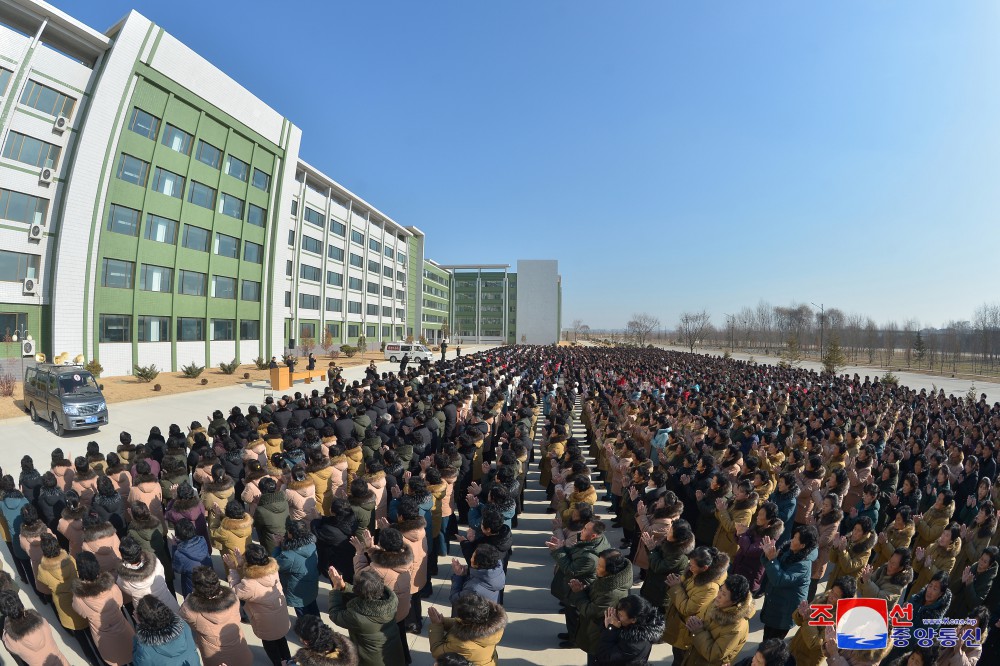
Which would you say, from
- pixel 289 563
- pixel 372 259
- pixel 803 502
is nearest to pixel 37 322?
pixel 289 563

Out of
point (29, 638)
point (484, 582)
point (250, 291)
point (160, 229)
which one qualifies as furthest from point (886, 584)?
point (250, 291)

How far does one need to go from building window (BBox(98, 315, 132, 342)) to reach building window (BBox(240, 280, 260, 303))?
8.29 m

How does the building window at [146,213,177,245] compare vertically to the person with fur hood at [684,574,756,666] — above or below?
above

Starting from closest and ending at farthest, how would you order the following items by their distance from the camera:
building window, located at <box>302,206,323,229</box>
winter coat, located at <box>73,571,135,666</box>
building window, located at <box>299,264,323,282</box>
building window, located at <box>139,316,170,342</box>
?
winter coat, located at <box>73,571,135,666</box> → building window, located at <box>139,316,170,342</box> → building window, located at <box>299,264,323,282</box> → building window, located at <box>302,206,323,229</box>

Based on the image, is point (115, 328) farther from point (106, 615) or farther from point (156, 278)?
point (106, 615)

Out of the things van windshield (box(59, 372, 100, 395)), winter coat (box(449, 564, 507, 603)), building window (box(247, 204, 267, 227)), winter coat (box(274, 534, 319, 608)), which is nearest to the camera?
winter coat (box(449, 564, 507, 603))

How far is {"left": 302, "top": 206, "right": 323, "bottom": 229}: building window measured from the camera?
140 feet

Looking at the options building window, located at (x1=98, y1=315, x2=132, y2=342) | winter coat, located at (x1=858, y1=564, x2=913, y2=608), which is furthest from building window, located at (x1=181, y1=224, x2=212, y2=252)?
winter coat, located at (x1=858, y1=564, x2=913, y2=608)

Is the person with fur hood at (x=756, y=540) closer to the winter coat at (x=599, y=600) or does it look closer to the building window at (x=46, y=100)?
the winter coat at (x=599, y=600)

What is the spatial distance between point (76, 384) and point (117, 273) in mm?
14961

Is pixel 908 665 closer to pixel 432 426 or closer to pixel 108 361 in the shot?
pixel 432 426

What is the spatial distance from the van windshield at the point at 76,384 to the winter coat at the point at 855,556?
17.7 m

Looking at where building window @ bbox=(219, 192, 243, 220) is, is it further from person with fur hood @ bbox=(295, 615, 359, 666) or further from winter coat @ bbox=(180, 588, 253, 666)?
person with fur hood @ bbox=(295, 615, 359, 666)

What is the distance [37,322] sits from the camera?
21.8 m
